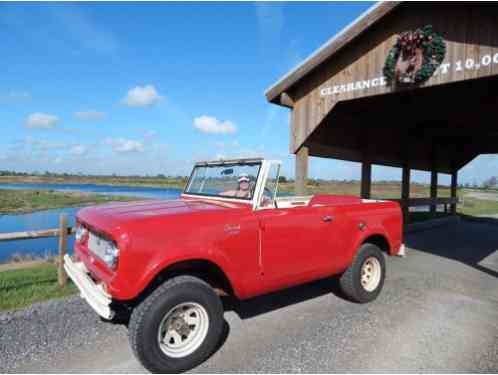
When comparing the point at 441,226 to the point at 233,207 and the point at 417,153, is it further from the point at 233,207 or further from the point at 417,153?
the point at 233,207

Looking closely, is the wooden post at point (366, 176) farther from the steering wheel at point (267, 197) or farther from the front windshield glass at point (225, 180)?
the steering wheel at point (267, 197)

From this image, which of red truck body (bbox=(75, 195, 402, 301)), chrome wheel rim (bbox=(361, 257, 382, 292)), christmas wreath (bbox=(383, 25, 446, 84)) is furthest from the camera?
christmas wreath (bbox=(383, 25, 446, 84))

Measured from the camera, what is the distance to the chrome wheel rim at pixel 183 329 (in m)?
2.96

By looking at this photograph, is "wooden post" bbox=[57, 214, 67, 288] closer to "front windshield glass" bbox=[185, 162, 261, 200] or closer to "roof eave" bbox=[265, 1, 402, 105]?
"front windshield glass" bbox=[185, 162, 261, 200]

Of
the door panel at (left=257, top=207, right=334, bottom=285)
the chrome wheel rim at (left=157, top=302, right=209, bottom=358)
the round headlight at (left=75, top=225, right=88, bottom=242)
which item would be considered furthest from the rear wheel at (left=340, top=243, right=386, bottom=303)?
the round headlight at (left=75, top=225, right=88, bottom=242)

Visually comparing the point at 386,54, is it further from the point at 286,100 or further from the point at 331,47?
the point at 286,100

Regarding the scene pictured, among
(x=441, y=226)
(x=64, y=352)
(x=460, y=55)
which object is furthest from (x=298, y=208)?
(x=441, y=226)

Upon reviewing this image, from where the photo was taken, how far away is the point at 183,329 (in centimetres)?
304

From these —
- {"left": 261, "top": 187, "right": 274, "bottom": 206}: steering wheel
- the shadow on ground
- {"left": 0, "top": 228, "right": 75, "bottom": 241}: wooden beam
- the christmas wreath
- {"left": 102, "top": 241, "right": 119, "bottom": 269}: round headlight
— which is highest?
the christmas wreath

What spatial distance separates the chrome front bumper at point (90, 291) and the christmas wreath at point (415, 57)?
5742 millimetres

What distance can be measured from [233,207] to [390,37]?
4834 millimetres

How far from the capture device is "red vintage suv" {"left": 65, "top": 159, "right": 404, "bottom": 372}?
275cm

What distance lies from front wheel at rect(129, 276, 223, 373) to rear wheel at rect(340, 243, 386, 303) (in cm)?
216

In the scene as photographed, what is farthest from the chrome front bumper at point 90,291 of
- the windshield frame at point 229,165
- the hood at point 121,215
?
the windshield frame at point 229,165
